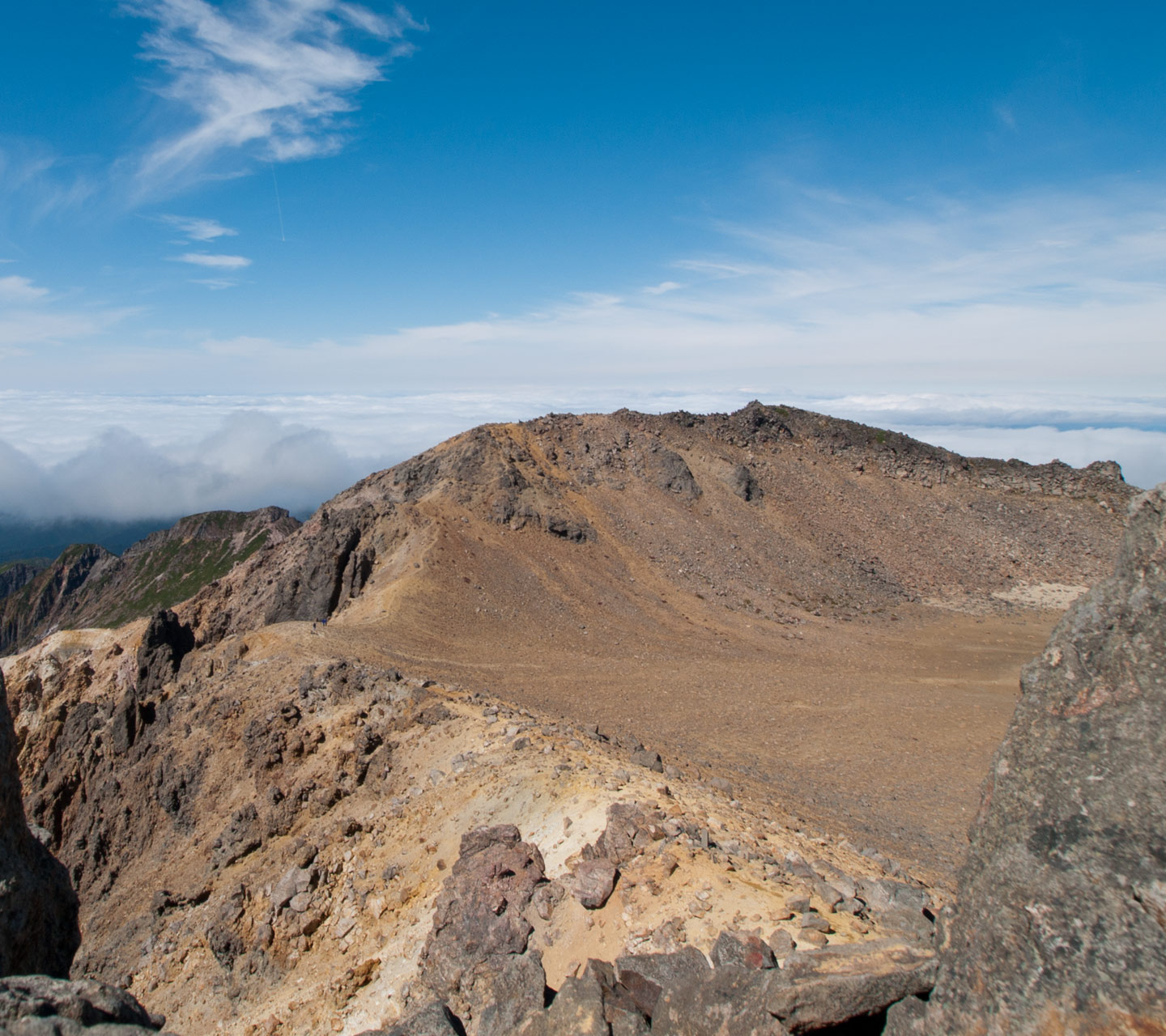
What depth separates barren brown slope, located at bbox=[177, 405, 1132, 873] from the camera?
20.0 metres

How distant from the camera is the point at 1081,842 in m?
5.04

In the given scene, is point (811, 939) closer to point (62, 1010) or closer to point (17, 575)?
point (62, 1010)

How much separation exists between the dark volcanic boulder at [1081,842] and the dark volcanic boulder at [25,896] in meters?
9.50

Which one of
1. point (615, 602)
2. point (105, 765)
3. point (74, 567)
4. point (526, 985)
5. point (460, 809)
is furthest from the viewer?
point (74, 567)

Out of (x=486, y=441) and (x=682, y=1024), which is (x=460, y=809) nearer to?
(x=682, y=1024)

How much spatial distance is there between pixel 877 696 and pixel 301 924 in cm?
1906

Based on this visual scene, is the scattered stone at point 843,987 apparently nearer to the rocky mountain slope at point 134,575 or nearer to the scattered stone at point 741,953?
the scattered stone at point 741,953

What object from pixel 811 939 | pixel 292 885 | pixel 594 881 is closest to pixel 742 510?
pixel 292 885

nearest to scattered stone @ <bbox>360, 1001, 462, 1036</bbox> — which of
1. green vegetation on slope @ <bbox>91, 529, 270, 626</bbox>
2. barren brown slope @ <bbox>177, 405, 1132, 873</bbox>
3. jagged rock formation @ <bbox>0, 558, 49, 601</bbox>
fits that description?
barren brown slope @ <bbox>177, 405, 1132, 873</bbox>

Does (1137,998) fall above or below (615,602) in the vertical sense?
above

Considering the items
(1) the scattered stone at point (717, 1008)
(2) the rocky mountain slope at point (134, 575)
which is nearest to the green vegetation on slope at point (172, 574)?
(2) the rocky mountain slope at point (134, 575)

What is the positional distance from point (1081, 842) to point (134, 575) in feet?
464

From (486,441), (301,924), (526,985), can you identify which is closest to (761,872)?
(526,985)

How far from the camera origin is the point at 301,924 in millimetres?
11828
